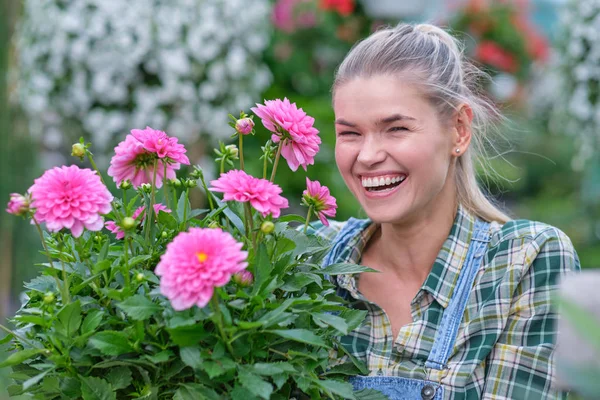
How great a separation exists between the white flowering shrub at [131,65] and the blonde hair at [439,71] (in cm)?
134

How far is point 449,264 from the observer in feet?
5.29

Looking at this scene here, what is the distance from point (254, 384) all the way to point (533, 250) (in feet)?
2.33

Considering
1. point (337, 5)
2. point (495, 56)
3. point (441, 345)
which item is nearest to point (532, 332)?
point (441, 345)

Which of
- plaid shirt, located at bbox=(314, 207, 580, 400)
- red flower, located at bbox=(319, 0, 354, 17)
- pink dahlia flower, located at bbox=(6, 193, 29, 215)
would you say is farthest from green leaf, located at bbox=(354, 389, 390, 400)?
red flower, located at bbox=(319, 0, 354, 17)

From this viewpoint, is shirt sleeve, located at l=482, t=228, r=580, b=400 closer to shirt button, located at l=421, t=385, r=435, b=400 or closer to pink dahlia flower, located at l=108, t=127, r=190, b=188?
shirt button, located at l=421, t=385, r=435, b=400

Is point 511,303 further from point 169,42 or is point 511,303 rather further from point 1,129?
point 1,129

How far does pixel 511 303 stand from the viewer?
147cm

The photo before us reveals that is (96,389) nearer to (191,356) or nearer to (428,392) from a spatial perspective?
(191,356)

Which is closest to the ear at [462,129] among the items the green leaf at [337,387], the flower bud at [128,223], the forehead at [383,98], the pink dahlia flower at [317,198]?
the forehead at [383,98]

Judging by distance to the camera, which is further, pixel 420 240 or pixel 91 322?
pixel 420 240

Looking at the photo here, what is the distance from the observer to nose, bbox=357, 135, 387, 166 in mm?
1532

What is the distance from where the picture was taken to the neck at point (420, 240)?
1684 mm

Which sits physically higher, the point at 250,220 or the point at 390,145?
the point at 390,145

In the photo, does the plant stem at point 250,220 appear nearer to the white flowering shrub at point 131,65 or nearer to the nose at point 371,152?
the nose at point 371,152
